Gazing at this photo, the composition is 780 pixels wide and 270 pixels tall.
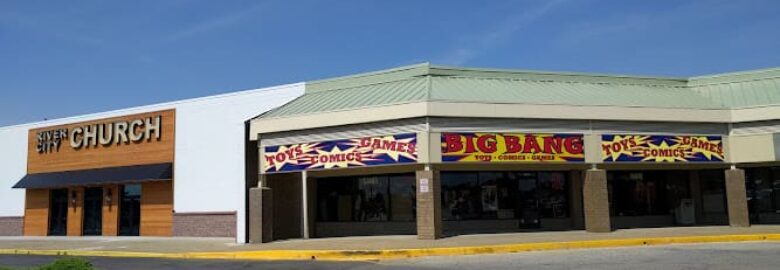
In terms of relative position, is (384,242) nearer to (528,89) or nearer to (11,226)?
(528,89)

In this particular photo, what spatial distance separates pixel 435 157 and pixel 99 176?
17170 millimetres

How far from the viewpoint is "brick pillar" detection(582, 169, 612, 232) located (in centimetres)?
2367

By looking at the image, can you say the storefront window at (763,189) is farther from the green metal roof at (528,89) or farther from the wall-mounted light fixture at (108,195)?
the wall-mounted light fixture at (108,195)

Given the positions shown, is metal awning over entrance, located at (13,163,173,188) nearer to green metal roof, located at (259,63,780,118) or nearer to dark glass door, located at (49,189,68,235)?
dark glass door, located at (49,189,68,235)

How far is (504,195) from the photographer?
2731cm

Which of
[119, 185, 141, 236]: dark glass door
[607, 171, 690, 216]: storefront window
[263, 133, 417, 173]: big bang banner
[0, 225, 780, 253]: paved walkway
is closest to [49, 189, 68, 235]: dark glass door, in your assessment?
[119, 185, 141, 236]: dark glass door

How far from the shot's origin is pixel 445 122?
22594 millimetres

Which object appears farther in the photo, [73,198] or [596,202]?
[73,198]

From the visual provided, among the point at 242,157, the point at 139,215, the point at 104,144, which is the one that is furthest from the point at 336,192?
the point at 104,144

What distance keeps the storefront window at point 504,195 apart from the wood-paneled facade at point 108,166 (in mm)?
11964

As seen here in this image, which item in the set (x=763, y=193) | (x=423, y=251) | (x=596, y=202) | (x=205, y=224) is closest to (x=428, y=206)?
(x=423, y=251)

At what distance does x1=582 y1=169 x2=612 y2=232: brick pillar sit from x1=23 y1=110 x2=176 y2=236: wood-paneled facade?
16.8 m

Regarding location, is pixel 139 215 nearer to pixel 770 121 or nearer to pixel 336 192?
pixel 336 192

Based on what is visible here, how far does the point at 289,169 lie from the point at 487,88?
23.9 feet
